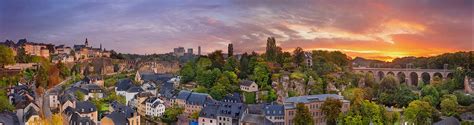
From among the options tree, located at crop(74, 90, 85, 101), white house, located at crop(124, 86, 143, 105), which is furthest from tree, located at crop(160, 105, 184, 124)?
tree, located at crop(74, 90, 85, 101)

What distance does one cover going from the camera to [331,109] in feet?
45.2

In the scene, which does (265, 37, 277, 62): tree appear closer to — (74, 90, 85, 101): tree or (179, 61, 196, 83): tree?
(179, 61, 196, 83): tree

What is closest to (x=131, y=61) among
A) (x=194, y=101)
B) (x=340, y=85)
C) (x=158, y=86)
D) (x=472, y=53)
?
(x=158, y=86)

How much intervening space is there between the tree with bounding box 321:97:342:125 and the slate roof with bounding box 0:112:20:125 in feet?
27.3

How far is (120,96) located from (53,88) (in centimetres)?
242

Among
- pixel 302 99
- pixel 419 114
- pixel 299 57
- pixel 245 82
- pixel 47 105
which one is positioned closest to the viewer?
pixel 419 114

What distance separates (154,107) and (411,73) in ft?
36.3

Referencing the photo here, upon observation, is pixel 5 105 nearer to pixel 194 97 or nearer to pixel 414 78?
pixel 194 97

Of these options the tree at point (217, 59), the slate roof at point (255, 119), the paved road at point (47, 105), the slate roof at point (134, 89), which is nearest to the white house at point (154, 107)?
the slate roof at point (134, 89)

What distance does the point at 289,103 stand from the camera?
47.6ft

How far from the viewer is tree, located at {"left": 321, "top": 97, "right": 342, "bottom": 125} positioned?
45.3 feet

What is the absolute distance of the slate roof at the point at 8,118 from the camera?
1084cm

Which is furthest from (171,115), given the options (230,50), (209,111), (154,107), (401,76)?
(401,76)

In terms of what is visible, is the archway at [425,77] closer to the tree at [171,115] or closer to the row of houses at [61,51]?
the tree at [171,115]
